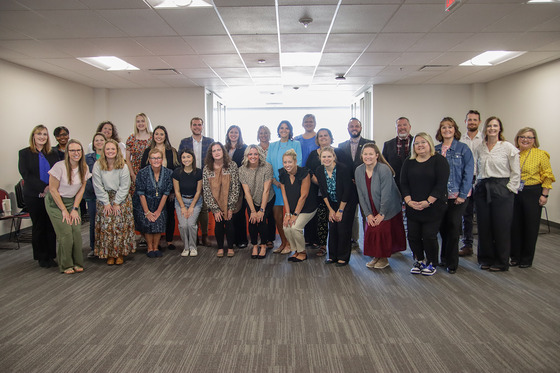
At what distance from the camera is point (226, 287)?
3723 millimetres

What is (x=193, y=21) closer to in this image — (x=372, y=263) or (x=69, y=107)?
(x=372, y=263)

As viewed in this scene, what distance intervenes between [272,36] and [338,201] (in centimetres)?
265

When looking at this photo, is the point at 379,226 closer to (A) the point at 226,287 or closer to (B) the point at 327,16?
(A) the point at 226,287

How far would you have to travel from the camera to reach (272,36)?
5.45m

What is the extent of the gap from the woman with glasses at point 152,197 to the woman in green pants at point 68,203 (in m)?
0.72

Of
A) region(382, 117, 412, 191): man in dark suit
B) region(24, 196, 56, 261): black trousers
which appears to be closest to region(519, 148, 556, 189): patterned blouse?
region(382, 117, 412, 191): man in dark suit

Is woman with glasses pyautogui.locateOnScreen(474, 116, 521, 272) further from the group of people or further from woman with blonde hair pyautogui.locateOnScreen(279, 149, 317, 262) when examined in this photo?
woman with blonde hair pyautogui.locateOnScreen(279, 149, 317, 262)

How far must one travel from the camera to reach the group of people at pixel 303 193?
13.1 ft

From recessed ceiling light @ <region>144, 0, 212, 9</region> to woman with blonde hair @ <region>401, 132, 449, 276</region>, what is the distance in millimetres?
2696

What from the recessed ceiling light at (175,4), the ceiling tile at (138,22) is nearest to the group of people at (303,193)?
the ceiling tile at (138,22)

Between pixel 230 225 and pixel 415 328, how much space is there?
8.67 ft

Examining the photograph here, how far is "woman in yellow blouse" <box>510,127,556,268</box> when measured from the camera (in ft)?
13.8

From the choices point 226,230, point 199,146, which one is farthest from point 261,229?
point 199,146

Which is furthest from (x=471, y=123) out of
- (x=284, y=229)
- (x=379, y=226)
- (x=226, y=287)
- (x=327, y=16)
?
(x=226, y=287)
